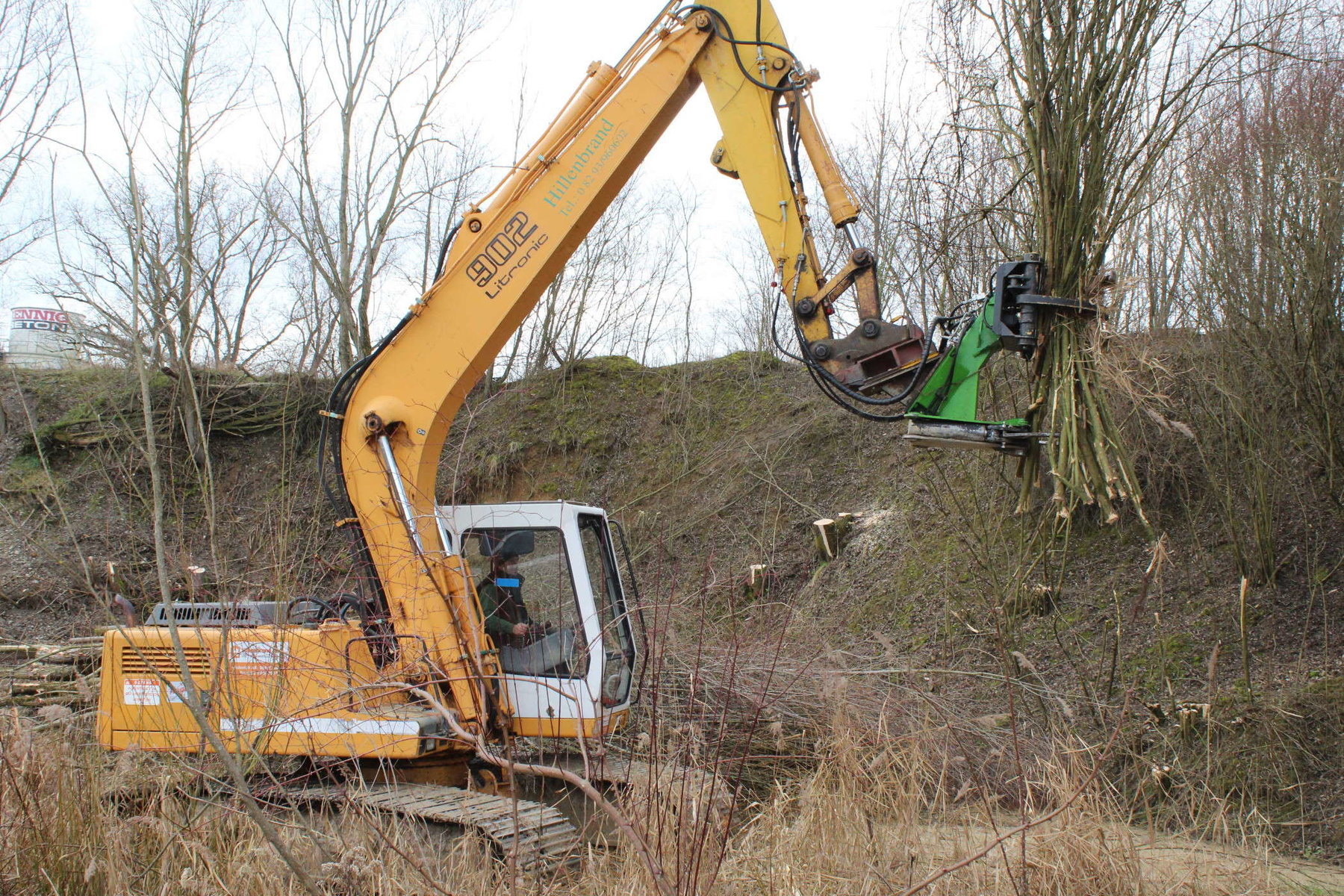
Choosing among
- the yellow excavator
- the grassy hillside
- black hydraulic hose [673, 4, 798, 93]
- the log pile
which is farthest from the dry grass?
black hydraulic hose [673, 4, 798, 93]

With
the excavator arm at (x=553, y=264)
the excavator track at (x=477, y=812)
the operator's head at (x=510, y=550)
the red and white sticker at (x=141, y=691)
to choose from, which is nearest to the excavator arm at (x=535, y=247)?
the excavator arm at (x=553, y=264)

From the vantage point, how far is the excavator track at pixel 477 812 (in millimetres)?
3648

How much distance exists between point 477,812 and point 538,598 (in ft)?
3.98

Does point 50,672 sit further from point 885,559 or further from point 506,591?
point 885,559

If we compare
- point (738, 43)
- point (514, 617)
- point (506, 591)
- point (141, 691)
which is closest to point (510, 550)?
point (506, 591)

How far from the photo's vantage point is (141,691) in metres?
4.86

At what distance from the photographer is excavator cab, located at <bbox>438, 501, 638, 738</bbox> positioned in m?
4.75

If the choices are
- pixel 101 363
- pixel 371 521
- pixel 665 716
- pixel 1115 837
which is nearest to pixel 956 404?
pixel 1115 837

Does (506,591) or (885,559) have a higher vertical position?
(885,559)

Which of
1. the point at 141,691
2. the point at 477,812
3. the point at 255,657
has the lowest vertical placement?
the point at 477,812

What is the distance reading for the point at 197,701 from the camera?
8.24ft

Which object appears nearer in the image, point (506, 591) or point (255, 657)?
point (255, 657)

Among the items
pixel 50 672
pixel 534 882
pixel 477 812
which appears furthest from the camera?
pixel 50 672

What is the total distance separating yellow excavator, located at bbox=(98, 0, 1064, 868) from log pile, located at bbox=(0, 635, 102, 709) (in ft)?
1.90
